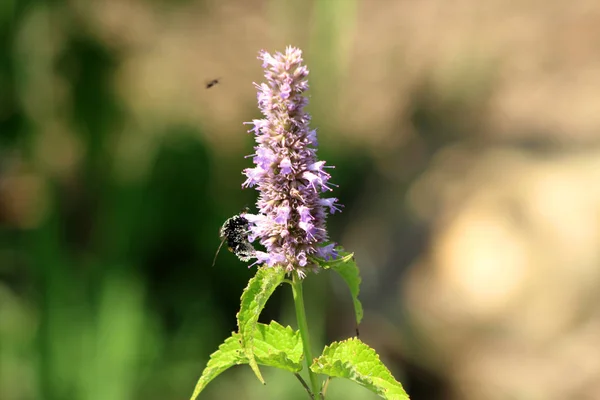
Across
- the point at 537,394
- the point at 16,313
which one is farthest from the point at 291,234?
the point at 16,313

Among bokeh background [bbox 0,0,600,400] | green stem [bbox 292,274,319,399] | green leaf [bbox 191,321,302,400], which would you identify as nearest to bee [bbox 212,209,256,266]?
green leaf [bbox 191,321,302,400]

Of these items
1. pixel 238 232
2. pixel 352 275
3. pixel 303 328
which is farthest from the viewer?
pixel 238 232

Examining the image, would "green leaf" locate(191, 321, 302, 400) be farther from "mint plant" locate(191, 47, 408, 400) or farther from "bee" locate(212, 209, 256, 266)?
"bee" locate(212, 209, 256, 266)

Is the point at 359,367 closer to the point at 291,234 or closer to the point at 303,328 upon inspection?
the point at 303,328

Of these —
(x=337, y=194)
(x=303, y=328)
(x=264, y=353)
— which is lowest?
(x=337, y=194)

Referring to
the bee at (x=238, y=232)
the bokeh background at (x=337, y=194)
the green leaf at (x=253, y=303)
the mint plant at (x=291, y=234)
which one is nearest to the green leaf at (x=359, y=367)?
the mint plant at (x=291, y=234)

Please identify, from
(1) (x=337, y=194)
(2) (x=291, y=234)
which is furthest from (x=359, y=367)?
(1) (x=337, y=194)

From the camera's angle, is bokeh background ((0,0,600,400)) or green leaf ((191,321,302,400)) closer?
green leaf ((191,321,302,400))
